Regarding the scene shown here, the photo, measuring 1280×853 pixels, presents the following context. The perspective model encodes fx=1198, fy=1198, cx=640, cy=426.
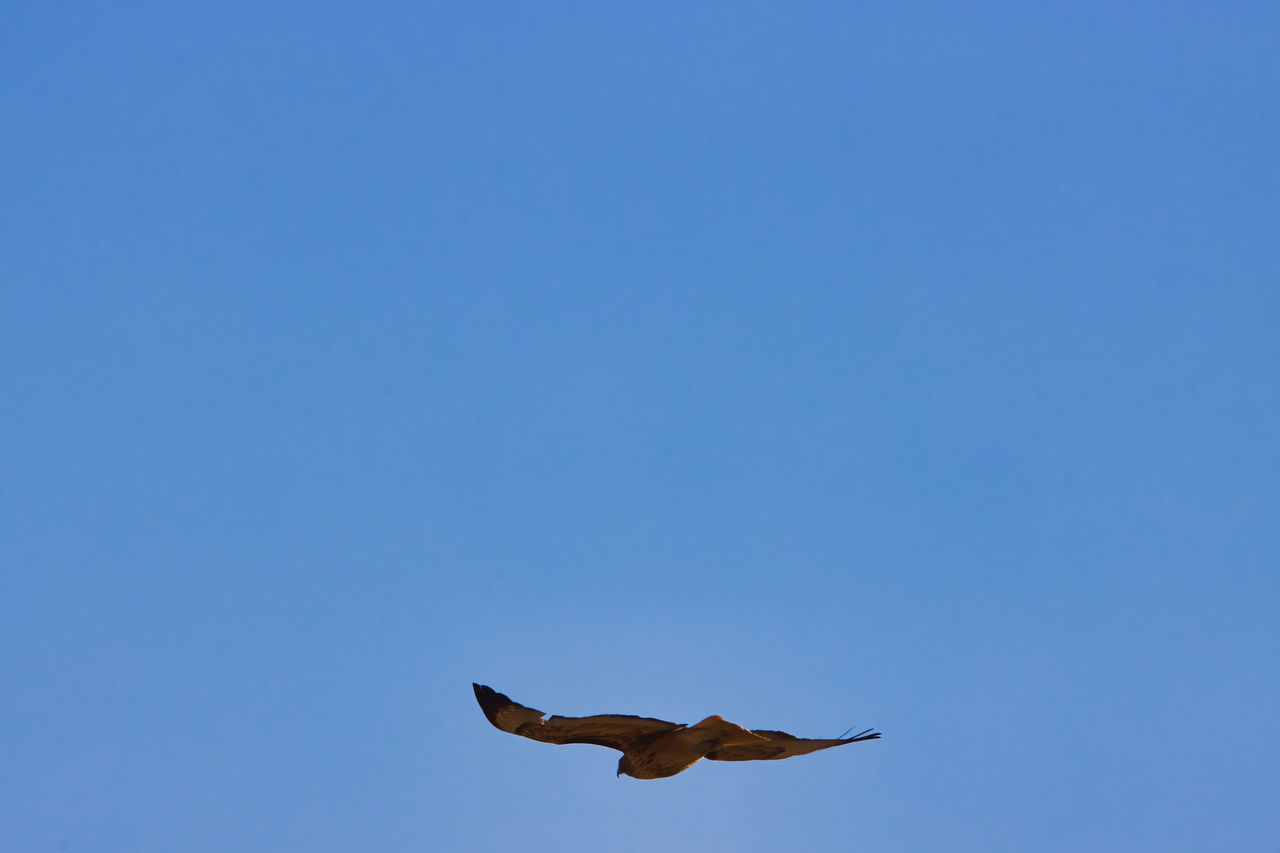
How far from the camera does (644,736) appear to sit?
18625mm

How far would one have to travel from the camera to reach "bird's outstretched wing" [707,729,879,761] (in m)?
18.8

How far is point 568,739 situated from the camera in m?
19.2

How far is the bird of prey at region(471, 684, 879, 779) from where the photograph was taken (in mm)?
18281

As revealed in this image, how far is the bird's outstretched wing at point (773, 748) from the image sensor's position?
1881 cm

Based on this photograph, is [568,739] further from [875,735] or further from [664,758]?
[875,735]

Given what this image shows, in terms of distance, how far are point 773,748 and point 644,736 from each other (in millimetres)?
2183

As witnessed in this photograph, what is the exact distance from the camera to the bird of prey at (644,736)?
18.3m

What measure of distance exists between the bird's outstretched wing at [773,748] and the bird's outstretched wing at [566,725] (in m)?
1.43

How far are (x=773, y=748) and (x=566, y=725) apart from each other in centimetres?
338

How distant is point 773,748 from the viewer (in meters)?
19.2

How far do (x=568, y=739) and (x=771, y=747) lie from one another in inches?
128

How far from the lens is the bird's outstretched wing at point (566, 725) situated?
1830 centimetres

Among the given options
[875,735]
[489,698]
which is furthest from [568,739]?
[875,735]

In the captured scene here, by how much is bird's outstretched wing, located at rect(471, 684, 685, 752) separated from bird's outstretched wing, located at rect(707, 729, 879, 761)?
1.43m
